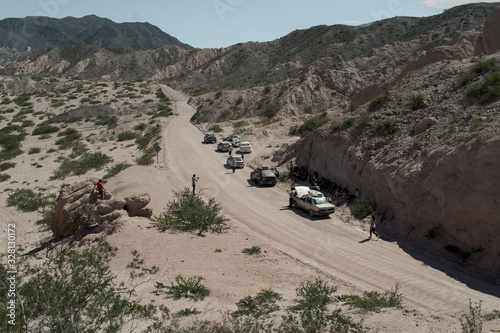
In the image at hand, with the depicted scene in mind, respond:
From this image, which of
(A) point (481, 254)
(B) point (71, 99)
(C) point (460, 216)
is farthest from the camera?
(B) point (71, 99)

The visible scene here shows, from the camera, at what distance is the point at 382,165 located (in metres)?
20.4

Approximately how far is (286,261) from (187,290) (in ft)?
15.4

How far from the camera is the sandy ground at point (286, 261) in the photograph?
10867mm

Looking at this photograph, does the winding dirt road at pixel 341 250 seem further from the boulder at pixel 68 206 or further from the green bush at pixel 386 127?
the boulder at pixel 68 206

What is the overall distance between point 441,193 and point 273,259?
8048 mm

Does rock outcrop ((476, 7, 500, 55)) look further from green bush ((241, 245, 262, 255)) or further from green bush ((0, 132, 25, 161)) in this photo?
green bush ((0, 132, 25, 161))

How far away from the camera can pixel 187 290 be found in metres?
11.3

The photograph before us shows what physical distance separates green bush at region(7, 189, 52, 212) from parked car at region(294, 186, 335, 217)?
16636 mm

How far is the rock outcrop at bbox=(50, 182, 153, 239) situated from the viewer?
16359 mm

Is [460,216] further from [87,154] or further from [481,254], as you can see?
[87,154]

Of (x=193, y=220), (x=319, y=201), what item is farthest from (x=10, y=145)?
(x=319, y=201)

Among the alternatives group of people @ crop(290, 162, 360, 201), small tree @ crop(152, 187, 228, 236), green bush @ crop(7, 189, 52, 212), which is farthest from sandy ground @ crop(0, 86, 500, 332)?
group of people @ crop(290, 162, 360, 201)

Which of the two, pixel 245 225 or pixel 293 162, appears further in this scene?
pixel 293 162

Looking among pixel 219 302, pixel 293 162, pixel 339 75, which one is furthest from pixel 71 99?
pixel 219 302
